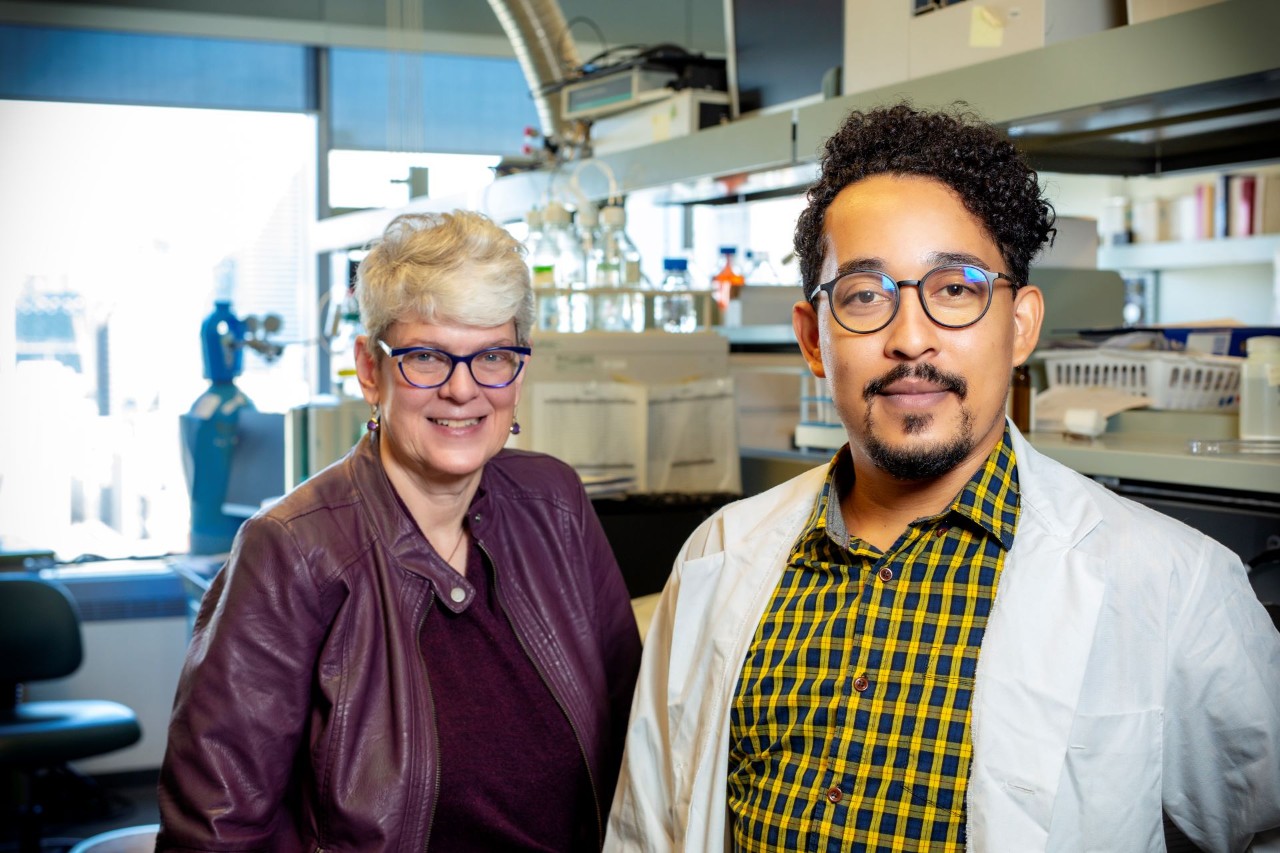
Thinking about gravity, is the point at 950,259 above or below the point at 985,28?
below

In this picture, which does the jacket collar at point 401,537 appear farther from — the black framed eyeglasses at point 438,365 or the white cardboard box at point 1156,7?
the white cardboard box at point 1156,7

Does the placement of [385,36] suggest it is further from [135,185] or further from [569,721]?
[569,721]

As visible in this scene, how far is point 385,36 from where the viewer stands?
6.06 m

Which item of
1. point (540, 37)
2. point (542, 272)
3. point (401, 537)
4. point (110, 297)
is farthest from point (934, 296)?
point (110, 297)

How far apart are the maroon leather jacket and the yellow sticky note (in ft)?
3.45

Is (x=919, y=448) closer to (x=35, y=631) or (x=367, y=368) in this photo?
(x=367, y=368)

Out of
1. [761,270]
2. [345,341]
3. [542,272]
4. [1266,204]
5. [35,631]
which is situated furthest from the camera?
[1266,204]

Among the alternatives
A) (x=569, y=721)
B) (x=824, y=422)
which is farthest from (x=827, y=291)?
(x=824, y=422)

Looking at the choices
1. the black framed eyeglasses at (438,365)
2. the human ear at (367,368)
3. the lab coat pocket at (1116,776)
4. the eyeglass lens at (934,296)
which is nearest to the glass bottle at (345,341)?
the human ear at (367,368)

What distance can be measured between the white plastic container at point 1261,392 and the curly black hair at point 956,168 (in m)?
0.66

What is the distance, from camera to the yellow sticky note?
1.90m

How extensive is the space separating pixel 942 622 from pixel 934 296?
317 millimetres

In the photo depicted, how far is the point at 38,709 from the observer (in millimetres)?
3734

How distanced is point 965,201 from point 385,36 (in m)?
5.30
